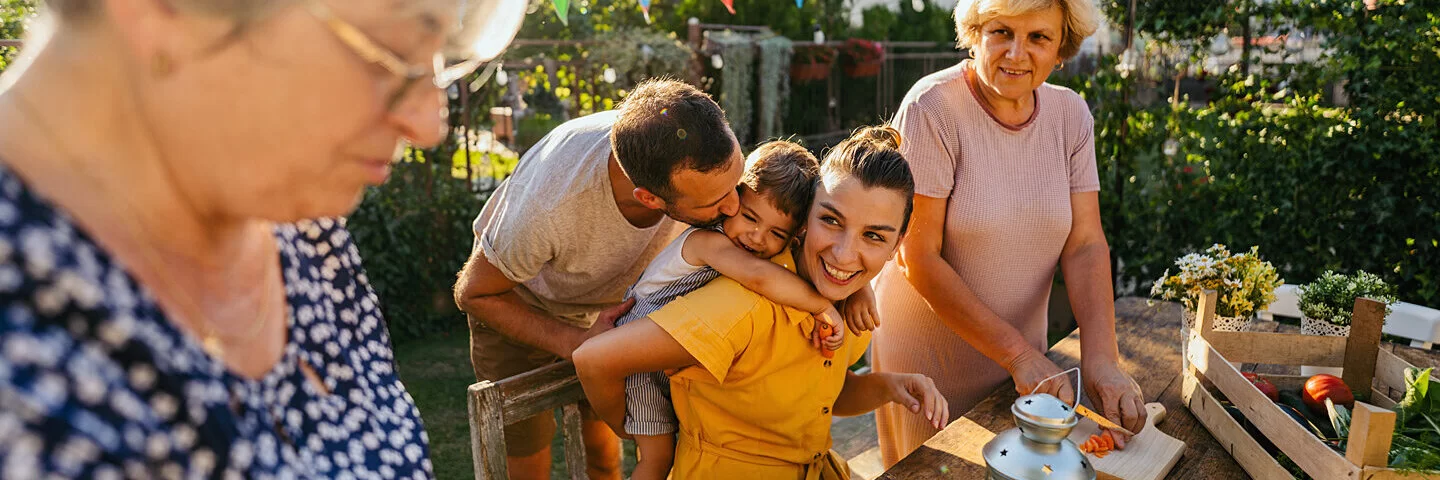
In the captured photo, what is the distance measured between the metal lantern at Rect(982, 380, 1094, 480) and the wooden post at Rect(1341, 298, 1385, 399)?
117 centimetres

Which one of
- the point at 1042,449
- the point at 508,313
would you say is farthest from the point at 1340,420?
the point at 508,313

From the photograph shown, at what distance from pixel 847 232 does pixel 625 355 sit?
1.67 feet

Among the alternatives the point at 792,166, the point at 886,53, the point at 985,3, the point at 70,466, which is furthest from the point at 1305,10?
the point at 886,53

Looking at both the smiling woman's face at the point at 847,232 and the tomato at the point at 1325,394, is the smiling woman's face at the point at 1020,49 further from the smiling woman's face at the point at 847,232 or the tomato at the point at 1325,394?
the tomato at the point at 1325,394

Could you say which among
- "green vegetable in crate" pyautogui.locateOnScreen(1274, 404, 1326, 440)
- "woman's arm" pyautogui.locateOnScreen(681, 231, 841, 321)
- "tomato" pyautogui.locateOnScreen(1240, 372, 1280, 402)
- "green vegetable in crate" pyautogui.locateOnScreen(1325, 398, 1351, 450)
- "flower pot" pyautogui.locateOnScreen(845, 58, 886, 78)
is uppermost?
"woman's arm" pyautogui.locateOnScreen(681, 231, 841, 321)

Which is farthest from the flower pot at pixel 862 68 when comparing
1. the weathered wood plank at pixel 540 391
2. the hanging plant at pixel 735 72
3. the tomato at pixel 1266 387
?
the weathered wood plank at pixel 540 391

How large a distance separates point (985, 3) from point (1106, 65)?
9.88 feet

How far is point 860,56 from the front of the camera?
10.3 meters

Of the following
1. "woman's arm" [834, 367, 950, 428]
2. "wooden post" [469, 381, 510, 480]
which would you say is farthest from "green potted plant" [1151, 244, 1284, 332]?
"wooden post" [469, 381, 510, 480]

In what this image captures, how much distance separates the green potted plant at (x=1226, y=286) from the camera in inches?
98.0

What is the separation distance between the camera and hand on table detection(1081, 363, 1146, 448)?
6.75 ft

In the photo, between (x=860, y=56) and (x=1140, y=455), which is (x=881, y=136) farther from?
(x=860, y=56)

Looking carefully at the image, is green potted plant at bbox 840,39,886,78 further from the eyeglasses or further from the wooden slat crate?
the eyeglasses

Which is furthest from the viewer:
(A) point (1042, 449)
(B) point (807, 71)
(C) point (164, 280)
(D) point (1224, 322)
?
(B) point (807, 71)
